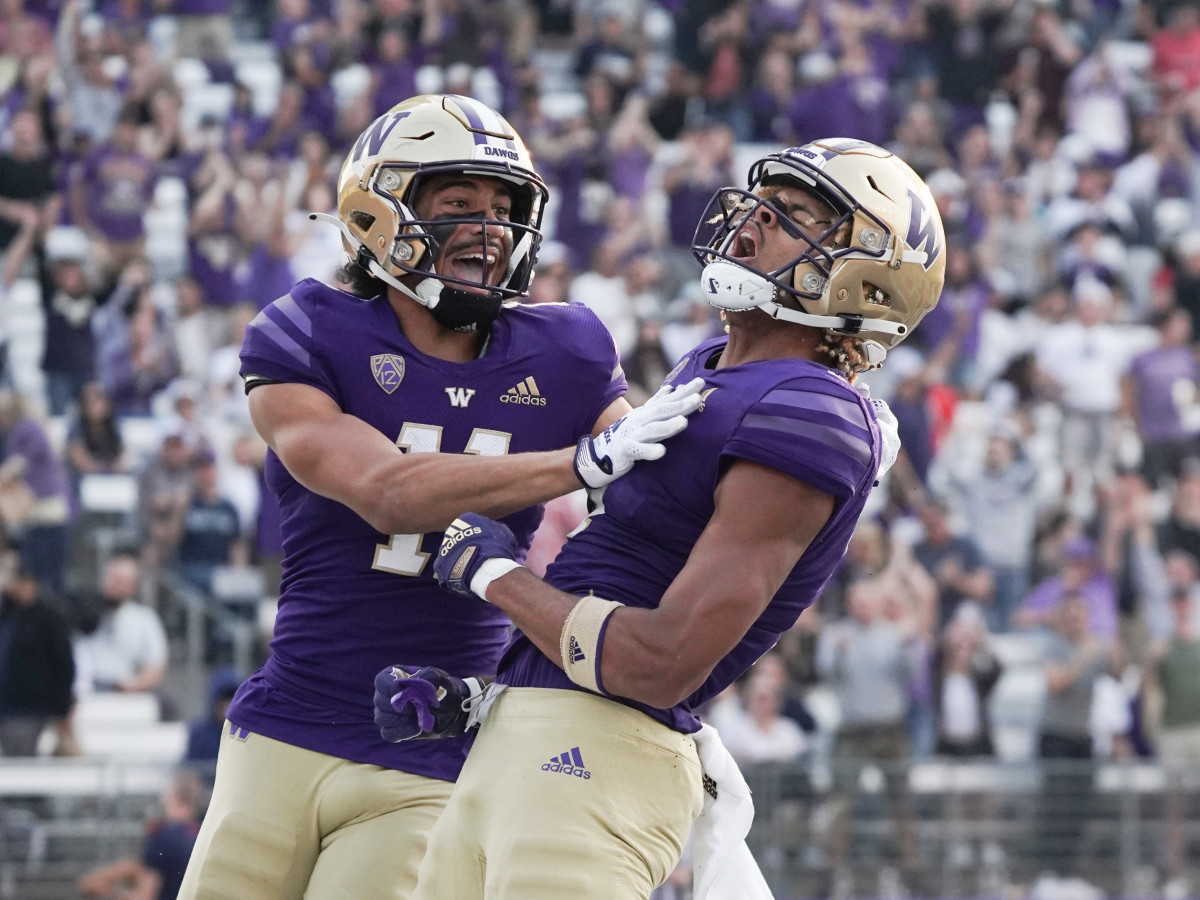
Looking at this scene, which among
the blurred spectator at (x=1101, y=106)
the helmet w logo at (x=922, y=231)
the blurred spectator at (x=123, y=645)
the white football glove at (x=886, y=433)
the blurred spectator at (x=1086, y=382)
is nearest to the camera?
the helmet w logo at (x=922, y=231)

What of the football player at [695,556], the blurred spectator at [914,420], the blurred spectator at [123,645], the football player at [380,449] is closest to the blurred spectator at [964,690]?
the blurred spectator at [914,420]

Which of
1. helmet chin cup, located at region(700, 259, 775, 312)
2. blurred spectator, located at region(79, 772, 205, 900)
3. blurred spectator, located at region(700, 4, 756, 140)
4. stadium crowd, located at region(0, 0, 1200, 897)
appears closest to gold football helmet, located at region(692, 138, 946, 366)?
helmet chin cup, located at region(700, 259, 775, 312)

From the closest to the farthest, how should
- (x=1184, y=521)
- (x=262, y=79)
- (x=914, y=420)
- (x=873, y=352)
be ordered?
(x=873, y=352) < (x=1184, y=521) < (x=914, y=420) < (x=262, y=79)

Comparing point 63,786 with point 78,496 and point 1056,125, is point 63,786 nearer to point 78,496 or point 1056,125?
point 78,496

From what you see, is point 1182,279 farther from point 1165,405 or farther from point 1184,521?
point 1184,521

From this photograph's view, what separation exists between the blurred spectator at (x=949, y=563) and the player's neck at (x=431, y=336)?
20.4 ft

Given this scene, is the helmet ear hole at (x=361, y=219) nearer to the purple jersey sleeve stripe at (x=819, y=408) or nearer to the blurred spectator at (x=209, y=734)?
the purple jersey sleeve stripe at (x=819, y=408)

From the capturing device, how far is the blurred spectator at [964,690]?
9258mm

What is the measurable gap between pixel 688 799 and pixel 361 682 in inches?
35.1

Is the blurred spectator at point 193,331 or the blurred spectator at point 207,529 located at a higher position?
the blurred spectator at point 193,331

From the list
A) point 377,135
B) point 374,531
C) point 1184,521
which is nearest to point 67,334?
point 1184,521

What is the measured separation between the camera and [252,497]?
968cm

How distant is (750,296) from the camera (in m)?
3.36

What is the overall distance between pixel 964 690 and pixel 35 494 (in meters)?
5.02
